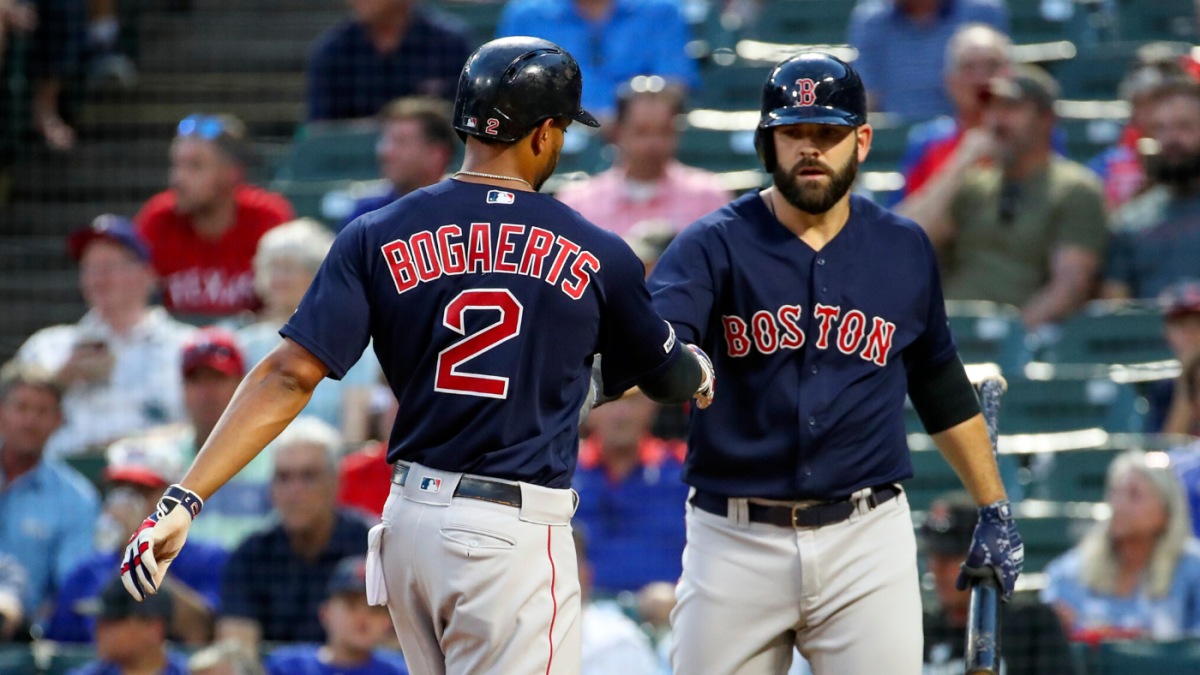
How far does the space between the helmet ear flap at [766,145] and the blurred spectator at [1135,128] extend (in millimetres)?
3525

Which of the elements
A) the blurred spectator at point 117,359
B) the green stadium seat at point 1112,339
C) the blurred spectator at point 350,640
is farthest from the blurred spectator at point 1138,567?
the blurred spectator at point 117,359

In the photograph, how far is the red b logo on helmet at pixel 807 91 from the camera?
3326mm

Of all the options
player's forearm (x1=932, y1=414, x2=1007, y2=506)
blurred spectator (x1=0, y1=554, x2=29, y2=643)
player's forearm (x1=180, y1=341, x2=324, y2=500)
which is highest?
player's forearm (x1=180, y1=341, x2=324, y2=500)

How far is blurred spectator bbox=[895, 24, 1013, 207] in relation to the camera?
6363 millimetres

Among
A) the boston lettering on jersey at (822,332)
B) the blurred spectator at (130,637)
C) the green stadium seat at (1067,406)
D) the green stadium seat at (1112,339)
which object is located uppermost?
the boston lettering on jersey at (822,332)

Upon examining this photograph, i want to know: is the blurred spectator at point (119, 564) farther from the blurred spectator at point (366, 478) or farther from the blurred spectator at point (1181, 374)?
the blurred spectator at point (1181, 374)

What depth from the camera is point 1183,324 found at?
567 cm

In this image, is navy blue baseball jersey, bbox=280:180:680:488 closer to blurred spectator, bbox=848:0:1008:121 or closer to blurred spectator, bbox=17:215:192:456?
blurred spectator, bbox=17:215:192:456

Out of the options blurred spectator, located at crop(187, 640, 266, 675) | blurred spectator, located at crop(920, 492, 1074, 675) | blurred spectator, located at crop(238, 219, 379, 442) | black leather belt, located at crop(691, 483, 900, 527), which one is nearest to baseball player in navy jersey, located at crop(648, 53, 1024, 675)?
black leather belt, located at crop(691, 483, 900, 527)

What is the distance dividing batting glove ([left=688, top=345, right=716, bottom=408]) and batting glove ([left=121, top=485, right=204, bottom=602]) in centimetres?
96

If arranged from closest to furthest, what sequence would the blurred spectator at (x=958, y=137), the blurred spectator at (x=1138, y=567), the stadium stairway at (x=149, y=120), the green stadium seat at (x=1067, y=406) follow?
the blurred spectator at (x=1138, y=567)
the green stadium seat at (x=1067, y=406)
the blurred spectator at (x=958, y=137)
the stadium stairway at (x=149, y=120)

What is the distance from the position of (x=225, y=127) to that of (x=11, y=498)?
2.03 metres

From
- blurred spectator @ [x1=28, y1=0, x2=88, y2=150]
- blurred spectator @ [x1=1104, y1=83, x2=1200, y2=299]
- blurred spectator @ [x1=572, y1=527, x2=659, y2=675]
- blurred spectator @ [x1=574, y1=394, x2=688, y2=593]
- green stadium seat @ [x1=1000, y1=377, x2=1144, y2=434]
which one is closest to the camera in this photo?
blurred spectator @ [x1=572, y1=527, x2=659, y2=675]

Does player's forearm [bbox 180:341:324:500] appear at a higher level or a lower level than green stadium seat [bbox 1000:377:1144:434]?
higher
